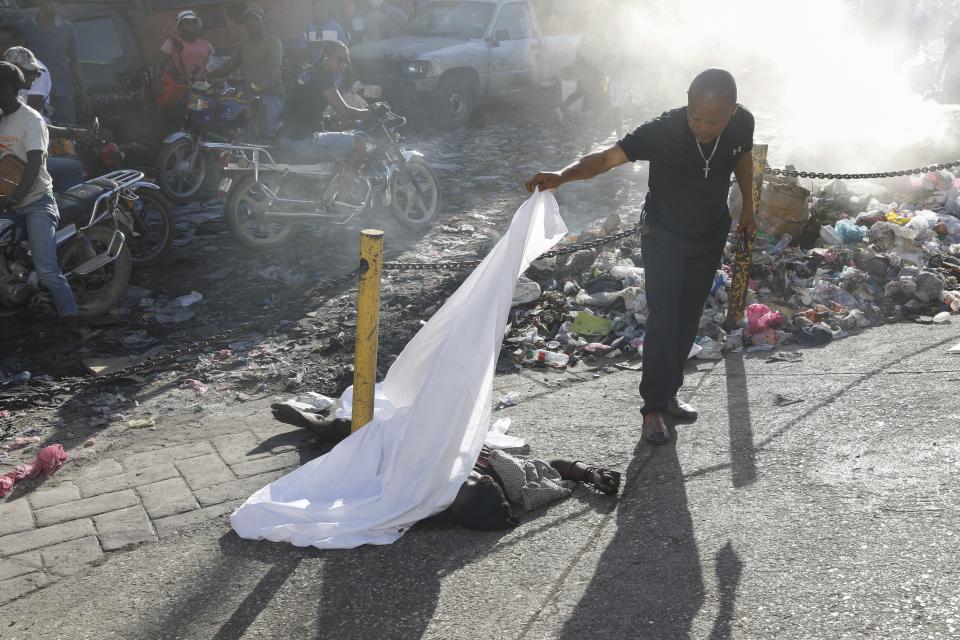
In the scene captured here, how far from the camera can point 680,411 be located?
471 centimetres

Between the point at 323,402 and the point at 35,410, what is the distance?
1706mm

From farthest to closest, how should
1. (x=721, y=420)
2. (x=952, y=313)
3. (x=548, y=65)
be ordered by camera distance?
1. (x=548, y=65)
2. (x=952, y=313)
3. (x=721, y=420)

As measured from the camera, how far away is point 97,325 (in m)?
6.62

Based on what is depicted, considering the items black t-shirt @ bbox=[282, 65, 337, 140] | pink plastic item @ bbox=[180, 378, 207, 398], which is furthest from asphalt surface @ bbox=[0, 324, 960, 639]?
black t-shirt @ bbox=[282, 65, 337, 140]

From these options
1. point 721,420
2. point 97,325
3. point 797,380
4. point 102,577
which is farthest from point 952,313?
point 97,325

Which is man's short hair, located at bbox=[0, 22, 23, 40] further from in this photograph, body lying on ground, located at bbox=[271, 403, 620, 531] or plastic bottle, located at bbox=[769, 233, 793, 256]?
body lying on ground, located at bbox=[271, 403, 620, 531]

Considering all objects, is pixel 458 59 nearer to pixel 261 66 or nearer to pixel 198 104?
pixel 261 66

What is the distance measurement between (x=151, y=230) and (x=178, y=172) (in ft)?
6.52

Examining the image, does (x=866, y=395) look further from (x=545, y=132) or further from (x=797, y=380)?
(x=545, y=132)

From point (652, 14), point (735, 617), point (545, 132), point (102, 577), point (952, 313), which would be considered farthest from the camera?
point (652, 14)

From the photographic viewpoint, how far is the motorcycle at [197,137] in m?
9.48

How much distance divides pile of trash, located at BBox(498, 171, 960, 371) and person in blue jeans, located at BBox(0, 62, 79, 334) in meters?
3.14

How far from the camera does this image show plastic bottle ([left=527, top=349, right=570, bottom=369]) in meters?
5.91

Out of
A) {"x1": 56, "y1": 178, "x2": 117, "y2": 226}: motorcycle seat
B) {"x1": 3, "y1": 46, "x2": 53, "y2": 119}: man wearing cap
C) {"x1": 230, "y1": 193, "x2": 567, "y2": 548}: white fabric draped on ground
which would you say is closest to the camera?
{"x1": 230, "y1": 193, "x2": 567, "y2": 548}: white fabric draped on ground
